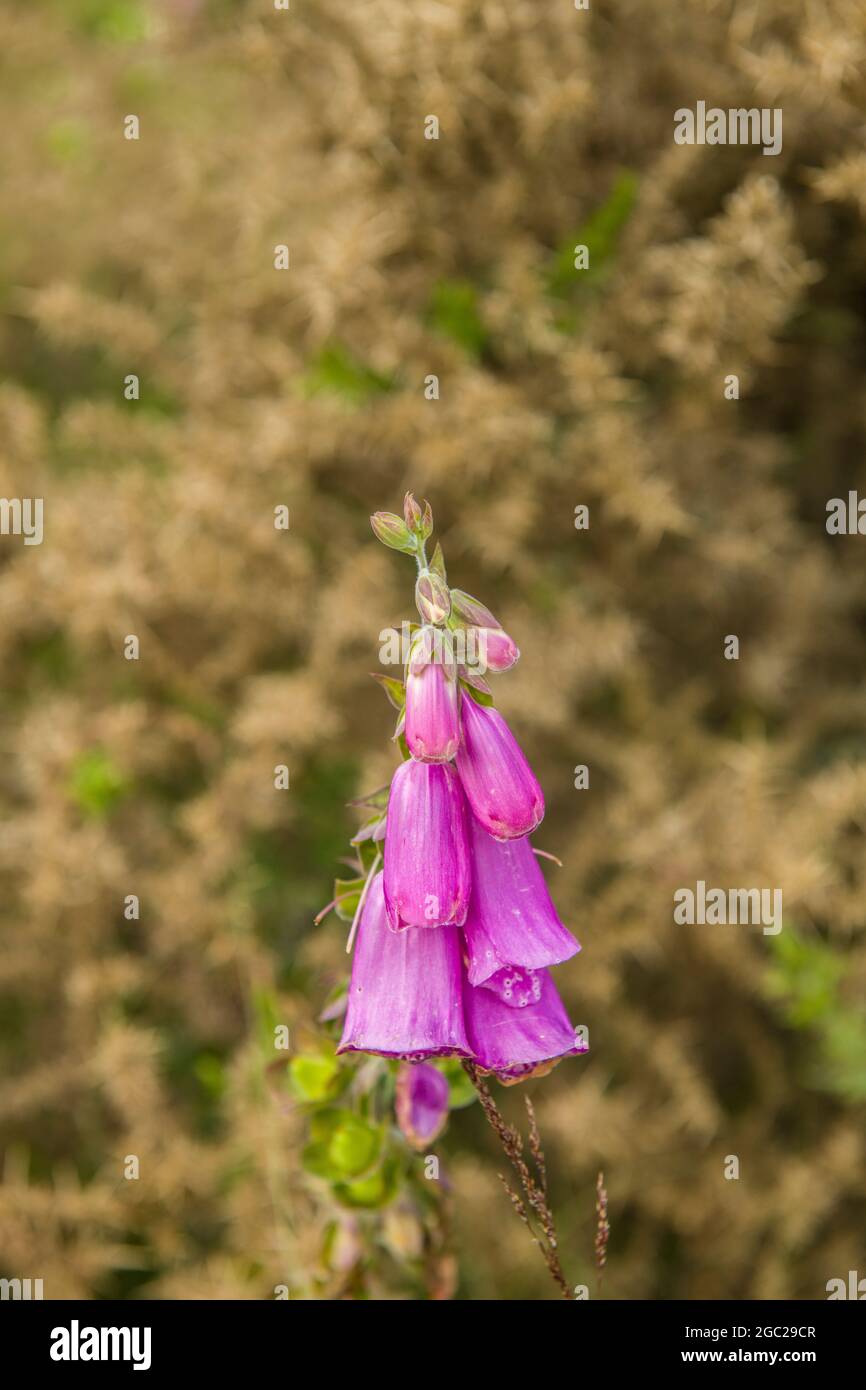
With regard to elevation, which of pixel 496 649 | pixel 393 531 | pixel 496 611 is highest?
pixel 496 611

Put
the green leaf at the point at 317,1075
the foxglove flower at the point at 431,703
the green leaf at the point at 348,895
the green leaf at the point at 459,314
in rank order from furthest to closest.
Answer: the green leaf at the point at 459,314
the green leaf at the point at 317,1075
the green leaf at the point at 348,895
the foxglove flower at the point at 431,703

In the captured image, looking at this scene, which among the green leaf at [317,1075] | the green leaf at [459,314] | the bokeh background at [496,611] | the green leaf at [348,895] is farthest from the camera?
the green leaf at [459,314]

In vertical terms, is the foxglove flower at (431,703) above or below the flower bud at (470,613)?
below

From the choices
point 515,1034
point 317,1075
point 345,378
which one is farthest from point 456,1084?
point 345,378

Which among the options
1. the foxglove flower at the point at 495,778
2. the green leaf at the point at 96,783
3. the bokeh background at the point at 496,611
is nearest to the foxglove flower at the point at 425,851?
the foxglove flower at the point at 495,778

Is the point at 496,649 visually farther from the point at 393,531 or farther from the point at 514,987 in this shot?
the point at 514,987

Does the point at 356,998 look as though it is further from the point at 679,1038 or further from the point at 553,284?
the point at 553,284

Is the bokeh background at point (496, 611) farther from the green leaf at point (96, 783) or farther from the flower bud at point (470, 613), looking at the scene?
the flower bud at point (470, 613)
